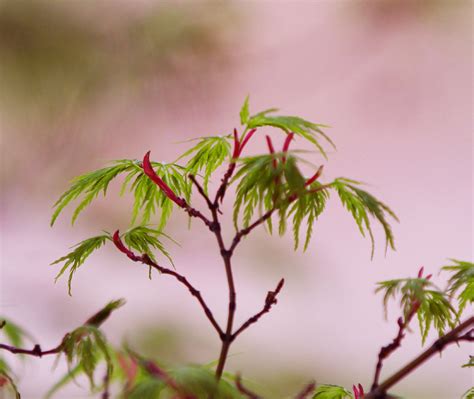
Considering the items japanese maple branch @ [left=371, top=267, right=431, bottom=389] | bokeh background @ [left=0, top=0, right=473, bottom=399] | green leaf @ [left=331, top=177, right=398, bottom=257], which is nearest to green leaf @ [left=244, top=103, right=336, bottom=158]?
green leaf @ [left=331, top=177, right=398, bottom=257]

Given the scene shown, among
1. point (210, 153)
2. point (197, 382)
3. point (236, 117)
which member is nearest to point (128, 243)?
point (210, 153)

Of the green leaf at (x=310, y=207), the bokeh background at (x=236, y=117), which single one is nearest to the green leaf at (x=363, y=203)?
the green leaf at (x=310, y=207)

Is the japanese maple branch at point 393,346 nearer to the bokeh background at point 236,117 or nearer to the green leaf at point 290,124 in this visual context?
the green leaf at point 290,124

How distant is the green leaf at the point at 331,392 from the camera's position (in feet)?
1.98

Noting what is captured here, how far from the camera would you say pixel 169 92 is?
76.7 inches

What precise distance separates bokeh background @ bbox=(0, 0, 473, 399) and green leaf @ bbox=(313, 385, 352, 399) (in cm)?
128

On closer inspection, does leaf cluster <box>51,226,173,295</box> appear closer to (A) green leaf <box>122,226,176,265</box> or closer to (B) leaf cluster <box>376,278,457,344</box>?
(A) green leaf <box>122,226,176,265</box>

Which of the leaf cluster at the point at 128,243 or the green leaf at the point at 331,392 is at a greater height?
the leaf cluster at the point at 128,243

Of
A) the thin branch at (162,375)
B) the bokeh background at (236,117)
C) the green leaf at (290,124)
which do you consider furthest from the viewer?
the bokeh background at (236,117)

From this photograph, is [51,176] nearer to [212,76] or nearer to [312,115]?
[212,76]

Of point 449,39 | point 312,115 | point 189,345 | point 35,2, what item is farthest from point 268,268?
point 35,2

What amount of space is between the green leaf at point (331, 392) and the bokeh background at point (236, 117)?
4.20 ft

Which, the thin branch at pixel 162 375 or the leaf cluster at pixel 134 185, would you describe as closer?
the thin branch at pixel 162 375

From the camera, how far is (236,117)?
6.66ft
